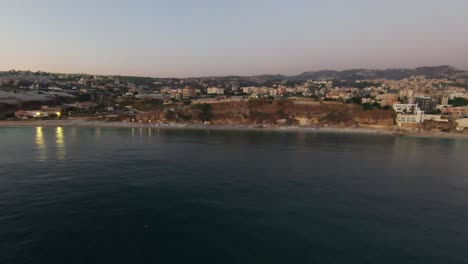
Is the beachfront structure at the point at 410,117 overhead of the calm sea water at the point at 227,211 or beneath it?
overhead

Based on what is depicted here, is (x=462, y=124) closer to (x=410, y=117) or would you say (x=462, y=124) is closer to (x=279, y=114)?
(x=410, y=117)

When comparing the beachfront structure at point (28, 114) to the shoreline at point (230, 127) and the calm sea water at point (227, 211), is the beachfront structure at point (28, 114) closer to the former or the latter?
the shoreline at point (230, 127)

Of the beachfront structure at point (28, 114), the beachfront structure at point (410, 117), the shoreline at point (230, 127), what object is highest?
the beachfront structure at point (410, 117)

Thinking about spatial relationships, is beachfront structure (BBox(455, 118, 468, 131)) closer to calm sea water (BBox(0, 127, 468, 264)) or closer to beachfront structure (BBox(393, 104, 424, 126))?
beachfront structure (BBox(393, 104, 424, 126))

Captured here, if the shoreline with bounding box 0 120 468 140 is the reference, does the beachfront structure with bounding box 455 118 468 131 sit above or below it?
above

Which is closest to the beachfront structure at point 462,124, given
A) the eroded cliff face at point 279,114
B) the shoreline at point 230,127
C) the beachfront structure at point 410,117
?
the shoreline at point 230,127

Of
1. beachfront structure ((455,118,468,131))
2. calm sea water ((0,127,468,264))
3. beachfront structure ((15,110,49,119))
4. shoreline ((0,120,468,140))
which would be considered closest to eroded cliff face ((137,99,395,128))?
shoreline ((0,120,468,140))

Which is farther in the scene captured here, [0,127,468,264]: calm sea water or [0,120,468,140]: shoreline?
[0,120,468,140]: shoreline

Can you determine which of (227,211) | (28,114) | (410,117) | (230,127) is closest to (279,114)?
(230,127)
